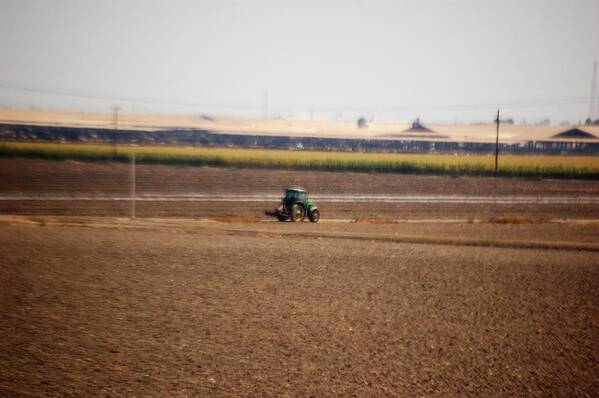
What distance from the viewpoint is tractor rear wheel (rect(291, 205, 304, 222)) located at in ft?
104

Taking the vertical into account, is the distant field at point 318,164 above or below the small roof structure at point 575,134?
below

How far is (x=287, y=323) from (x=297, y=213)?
68.5ft

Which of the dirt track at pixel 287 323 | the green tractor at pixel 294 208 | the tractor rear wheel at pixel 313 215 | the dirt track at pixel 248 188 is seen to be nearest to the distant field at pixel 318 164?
the dirt track at pixel 248 188

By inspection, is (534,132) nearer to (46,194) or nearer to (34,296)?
(46,194)

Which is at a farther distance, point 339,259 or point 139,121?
point 139,121

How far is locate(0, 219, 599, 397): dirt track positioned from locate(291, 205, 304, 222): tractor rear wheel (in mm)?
12024

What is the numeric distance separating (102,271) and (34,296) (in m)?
3.03

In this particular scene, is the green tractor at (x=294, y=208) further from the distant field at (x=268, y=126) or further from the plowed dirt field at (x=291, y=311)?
the distant field at (x=268, y=126)

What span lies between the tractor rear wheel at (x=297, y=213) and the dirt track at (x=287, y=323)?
39.4ft

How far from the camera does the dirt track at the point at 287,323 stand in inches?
326

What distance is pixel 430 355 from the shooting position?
9.62 meters

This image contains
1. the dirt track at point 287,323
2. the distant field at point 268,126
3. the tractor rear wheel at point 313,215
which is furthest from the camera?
the distant field at point 268,126

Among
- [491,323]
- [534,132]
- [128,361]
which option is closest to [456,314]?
[491,323]

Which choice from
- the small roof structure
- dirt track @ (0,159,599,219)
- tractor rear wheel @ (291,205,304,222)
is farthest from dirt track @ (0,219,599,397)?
the small roof structure
